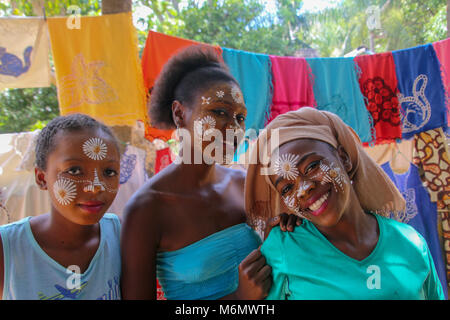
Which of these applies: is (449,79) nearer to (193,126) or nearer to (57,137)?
(193,126)

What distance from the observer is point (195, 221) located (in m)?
1.62

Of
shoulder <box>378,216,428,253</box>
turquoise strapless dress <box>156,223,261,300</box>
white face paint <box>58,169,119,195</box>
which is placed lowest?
turquoise strapless dress <box>156,223,261,300</box>

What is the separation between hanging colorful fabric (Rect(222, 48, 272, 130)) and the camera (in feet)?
9.21

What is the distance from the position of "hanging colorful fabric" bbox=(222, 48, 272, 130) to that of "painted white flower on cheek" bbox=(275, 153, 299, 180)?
1509 millimetres

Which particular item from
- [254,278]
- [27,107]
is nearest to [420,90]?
[254,278]

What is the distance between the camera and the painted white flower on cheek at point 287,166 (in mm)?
1295

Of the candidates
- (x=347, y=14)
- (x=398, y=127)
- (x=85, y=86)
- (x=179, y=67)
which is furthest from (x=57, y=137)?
(x=347, y=14)

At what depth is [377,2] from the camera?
1201 cm

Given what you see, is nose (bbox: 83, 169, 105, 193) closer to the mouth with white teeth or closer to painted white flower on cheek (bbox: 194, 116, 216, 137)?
painted white flower on cheek (bbox: 194, 116, 216, 137)

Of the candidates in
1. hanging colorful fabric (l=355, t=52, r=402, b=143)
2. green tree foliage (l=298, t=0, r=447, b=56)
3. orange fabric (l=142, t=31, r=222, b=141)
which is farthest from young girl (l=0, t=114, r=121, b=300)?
green tree foliage (l=298, t=0, r=447, b=56)

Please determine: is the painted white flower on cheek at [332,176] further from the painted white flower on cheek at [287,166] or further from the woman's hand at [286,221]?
the woman's hand at [286,221]

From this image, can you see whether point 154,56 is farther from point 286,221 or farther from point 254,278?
point 254,278

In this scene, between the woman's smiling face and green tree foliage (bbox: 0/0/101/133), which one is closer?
the woman's smiling face

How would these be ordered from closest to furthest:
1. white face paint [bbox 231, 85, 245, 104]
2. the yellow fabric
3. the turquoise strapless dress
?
1. the turquoise strapless dress
2. white face paint [bbox 231, 85, 245, 104]
3. the yellow fabric
